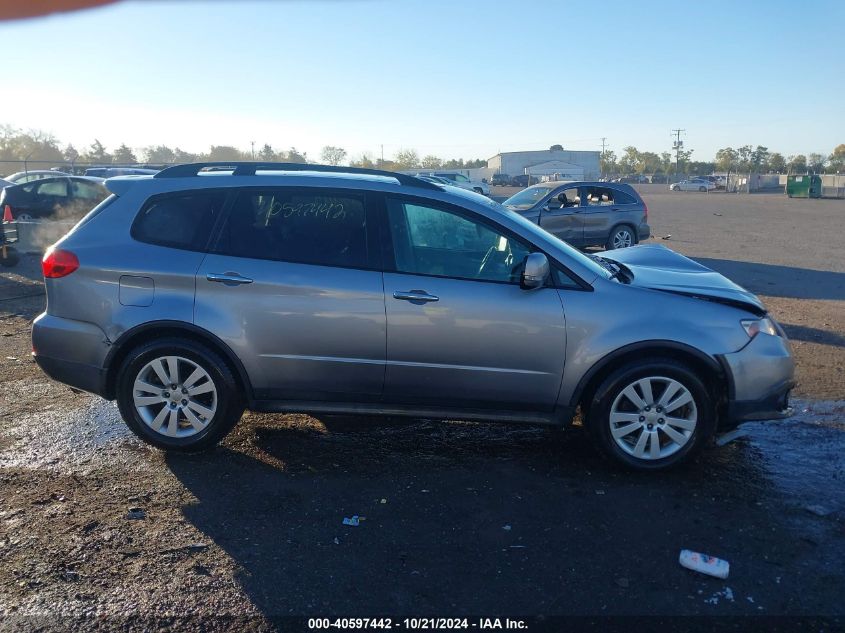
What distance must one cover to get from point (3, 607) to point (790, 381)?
453 cm

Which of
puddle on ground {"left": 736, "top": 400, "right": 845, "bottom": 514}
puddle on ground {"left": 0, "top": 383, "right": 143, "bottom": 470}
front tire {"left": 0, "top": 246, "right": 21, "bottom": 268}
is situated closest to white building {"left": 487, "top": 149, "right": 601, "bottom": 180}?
front tire {"left": 0, "top": 246, "right": 21, "bottom": 268}

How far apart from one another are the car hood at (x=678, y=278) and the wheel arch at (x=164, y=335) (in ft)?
8.72

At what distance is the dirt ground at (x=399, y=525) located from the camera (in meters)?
3.18

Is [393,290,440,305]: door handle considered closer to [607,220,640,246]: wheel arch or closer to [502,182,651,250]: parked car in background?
[502,182,651,250]: parked car in background

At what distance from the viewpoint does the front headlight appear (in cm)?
453

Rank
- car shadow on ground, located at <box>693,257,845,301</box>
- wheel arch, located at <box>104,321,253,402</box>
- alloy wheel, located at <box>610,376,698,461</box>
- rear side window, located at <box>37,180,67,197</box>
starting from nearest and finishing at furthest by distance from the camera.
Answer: alloy wheel, located at <box>610,376,698,461</box>, wheel arch, located at <box>104,321,253,402</box>, car shadow on ground, located at <box>693,257,845,301</box>, rear side window, located at <box>37,180,67,197</box>

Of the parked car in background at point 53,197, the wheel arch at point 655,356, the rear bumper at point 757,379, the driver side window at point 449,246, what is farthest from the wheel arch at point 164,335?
the parked car in background at point 53,197

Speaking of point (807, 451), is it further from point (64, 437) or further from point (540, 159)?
point (540, 159)

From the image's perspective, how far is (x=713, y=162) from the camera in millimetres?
130375

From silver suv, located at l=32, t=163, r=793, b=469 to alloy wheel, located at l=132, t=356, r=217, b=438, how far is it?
0.01 metres

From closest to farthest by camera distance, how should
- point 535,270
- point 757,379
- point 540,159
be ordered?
1. point 535,270
2. point 757,379
3. point 540,159

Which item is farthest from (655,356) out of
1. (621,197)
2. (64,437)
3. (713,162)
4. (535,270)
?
(713,162)

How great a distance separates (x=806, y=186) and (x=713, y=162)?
85.2m

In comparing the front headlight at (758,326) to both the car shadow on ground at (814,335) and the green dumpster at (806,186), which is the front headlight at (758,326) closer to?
the car shadow on ground at (814,335)
